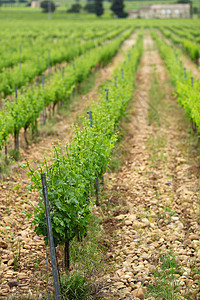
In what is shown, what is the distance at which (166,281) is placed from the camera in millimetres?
5434

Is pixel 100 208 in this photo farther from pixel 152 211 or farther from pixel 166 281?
pixel 166 281

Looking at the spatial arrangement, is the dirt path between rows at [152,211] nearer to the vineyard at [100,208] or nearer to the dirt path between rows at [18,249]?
the vineyard at [100,208]

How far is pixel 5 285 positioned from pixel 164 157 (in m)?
6.15

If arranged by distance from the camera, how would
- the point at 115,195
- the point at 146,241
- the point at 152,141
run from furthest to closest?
the point at 152,141 → the point at 115,195 → the point at 146,241

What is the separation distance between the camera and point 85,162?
620 centimetres

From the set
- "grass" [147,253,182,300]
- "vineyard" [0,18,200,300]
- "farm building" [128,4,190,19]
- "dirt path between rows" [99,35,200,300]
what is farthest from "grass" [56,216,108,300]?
"farm building" [128,4,190,19]

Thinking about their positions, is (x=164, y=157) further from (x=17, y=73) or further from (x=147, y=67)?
(x=147, y=67)

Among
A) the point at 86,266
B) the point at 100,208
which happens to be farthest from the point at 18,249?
the point at 100,208

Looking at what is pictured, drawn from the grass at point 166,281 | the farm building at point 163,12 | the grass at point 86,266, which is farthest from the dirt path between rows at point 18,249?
the farm building at point 163,12

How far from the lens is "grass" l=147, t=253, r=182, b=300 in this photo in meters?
5.19

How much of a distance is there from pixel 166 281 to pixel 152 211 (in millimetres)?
2208

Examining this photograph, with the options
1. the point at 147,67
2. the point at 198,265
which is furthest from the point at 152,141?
the point at 147,67

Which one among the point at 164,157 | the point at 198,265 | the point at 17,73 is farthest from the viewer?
the point at 17,73

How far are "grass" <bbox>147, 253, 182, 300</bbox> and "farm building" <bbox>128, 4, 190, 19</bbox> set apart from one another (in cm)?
10796
